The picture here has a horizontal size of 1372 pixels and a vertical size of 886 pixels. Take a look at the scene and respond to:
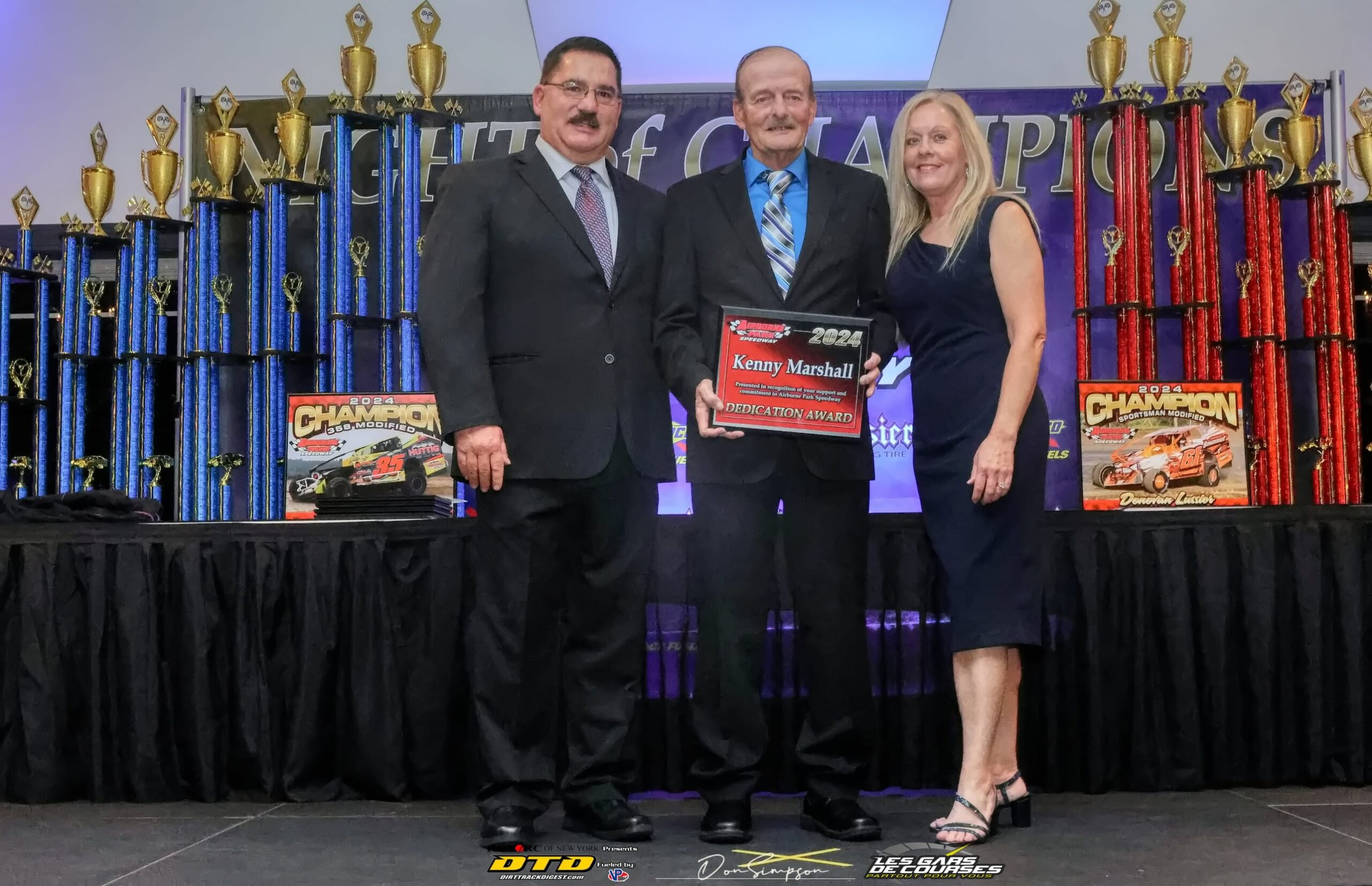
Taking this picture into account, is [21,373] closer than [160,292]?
No

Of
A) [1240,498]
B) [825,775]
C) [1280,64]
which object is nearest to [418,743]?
[825,775]

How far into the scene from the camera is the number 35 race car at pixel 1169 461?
308 centimetres

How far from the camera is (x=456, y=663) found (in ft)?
9.30

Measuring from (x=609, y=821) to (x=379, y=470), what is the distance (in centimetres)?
118

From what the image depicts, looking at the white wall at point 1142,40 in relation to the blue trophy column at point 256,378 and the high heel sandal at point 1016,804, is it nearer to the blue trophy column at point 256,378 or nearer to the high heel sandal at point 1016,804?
the blue trophy column at point 256,378

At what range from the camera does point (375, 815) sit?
8.77ft

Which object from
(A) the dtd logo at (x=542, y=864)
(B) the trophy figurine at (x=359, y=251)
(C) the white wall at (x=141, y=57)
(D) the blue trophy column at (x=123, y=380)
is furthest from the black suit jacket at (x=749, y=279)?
(D) the blue trophy column at (x=123, y=380)

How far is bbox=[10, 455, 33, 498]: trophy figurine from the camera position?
446 centimetres

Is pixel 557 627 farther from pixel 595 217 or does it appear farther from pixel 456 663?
pixel 595 217

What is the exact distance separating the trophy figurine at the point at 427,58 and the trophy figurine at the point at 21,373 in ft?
5.82

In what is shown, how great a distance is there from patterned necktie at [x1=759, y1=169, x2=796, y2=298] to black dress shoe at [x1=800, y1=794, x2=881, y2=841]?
37.0 inches

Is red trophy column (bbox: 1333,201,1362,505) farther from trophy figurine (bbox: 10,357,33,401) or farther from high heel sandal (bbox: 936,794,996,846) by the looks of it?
trophy figurine (bbox: 10,357,33,401)

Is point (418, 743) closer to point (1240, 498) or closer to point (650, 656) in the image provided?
point (650, 656)

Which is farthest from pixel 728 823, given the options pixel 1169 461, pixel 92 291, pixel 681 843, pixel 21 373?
pixel 21 373
